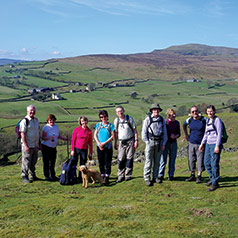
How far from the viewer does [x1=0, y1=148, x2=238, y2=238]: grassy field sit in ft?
24.6

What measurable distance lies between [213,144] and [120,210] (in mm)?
4352

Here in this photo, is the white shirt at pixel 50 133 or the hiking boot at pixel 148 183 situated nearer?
the hiking boot at pixel 148 183

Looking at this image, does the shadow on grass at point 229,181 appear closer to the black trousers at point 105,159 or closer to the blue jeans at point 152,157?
the blue jeans at point 152,157

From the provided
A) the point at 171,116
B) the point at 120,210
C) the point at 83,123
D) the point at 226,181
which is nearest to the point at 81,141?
the point at 83,123

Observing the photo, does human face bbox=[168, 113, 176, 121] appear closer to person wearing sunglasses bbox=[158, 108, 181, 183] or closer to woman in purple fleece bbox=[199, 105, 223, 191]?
person wearing sunglasses bbox=[158, 108, 181, 183]

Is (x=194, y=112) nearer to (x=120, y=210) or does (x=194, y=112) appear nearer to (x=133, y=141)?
(x=133, y=141)

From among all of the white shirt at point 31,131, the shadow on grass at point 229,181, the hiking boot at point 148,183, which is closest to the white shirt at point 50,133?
the white shirt at point 31,131

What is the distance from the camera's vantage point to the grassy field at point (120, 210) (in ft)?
24.6

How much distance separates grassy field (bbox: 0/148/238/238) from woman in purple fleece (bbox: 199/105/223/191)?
0.63 m

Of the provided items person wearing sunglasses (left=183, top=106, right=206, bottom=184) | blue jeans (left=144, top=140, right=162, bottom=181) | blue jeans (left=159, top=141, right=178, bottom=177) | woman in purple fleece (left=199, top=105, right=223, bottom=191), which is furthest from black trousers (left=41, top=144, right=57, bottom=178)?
woman in purple fleece (left=199, top=105, right=223, bottom=191)

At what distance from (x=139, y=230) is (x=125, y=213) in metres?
1.26

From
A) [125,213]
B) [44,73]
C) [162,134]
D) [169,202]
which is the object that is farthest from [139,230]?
[44,73]

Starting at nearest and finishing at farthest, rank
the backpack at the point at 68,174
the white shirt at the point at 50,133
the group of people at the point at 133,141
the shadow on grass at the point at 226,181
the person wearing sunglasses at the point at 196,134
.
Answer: the group of people at the point at 133,141
the person wearing sunglasses at the point at 196,134
the shadow on grass at the point at 226,181
the backpack at the point at 68,174
the white shirt at the point at 50,133

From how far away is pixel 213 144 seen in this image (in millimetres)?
10797
